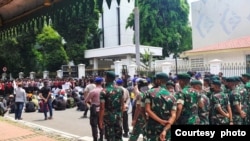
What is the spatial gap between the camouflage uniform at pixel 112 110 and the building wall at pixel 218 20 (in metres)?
20.1

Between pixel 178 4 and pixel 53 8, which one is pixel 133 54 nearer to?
pixel 178 4

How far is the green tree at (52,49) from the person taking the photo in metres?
31.3

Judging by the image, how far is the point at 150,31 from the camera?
108 ft

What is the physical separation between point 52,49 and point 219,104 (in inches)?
1066

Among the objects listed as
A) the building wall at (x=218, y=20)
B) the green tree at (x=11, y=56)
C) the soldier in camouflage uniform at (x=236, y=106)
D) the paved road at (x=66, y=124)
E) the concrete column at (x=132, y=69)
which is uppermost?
the building wall at (x=218, y=20)

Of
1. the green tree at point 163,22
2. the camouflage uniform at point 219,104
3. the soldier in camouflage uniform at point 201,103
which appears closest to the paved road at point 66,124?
the camouflage uniform at point 219,104

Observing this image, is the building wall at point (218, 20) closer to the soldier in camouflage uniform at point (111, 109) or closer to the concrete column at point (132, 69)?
→ the concrete column at point (132, 69)

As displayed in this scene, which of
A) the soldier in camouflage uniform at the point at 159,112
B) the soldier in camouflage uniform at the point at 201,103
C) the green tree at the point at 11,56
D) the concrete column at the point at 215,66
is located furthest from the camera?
the green tree at the point at 11,56

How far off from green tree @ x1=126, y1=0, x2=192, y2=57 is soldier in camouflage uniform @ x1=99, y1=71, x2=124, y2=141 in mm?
26558

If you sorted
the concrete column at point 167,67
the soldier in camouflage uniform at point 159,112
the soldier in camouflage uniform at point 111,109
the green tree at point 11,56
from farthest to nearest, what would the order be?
the green tree at point 11,56
the concrete column at point 167,67
the soldier in camouflage uniform at point 111,109
the soldier in camouflage uniform at point 159,112

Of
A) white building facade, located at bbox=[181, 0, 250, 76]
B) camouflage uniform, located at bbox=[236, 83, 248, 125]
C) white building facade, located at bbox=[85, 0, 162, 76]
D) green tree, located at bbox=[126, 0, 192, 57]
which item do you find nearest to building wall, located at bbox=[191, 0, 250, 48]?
Answer: white building facade, located at bbox=[181, 0, 250, 76]

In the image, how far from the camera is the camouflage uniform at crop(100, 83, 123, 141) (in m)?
6.22

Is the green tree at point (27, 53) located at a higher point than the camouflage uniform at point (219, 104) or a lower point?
higher

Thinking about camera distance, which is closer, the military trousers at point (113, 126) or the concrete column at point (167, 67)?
the military trousers at point (113, 126)
